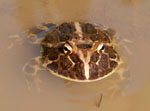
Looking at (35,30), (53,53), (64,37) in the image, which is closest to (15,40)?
(35,30)

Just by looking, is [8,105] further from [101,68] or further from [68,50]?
[101,68]

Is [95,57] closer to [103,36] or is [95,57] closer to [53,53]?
[53,53]

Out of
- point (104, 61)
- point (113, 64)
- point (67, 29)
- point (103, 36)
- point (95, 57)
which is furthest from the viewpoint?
point (103, 36)

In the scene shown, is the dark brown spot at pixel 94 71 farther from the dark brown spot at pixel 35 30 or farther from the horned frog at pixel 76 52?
the dark brown spot at pixel 35 30

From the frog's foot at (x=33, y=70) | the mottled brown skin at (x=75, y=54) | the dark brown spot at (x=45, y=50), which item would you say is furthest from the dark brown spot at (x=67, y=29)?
the frog's foot at (x=33, y=70)

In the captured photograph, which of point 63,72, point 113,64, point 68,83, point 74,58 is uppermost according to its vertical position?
point 74,58

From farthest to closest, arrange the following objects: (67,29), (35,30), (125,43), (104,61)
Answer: (35,30), (125,43), (67,29), (104,61)

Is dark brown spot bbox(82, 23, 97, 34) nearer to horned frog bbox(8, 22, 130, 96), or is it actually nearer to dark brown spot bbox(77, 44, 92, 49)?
horned frog bbox(8, 22, 130, 96)
